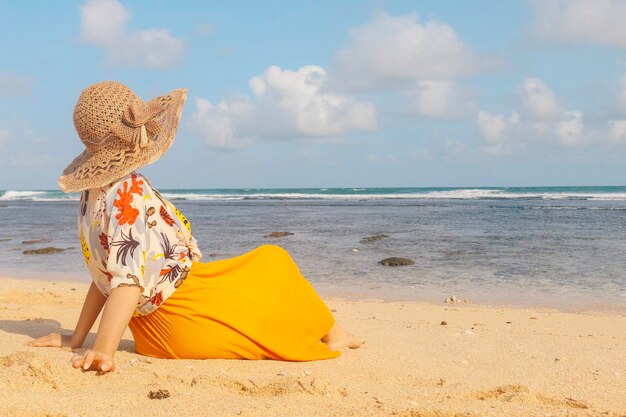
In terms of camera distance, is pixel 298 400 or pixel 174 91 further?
pixel 174 91

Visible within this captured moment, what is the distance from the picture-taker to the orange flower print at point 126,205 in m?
3.05

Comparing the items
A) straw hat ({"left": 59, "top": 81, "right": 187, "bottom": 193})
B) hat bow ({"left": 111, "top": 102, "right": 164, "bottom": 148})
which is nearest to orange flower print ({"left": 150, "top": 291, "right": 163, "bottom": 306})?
straw hat ({"left": 59, "top": 81, "right": 187, "bottom": 193})

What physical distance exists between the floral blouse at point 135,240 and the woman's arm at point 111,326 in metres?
0.05

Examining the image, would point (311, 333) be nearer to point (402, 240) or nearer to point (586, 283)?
point (586, 283)

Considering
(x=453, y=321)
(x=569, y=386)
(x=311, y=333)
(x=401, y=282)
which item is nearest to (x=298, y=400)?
(x=311, y=333)

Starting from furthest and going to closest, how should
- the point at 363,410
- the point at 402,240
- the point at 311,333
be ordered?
the point at 402,240, the point at 311,333, the point at 363,410

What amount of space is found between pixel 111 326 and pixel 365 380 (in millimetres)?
1376

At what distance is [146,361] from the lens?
11.3ft

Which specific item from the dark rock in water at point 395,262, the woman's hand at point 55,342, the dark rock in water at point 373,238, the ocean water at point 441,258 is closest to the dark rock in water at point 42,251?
the ocean water at point 441,258

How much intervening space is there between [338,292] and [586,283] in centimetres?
327

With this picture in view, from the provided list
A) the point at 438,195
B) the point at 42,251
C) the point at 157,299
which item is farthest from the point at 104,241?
the point at 438,195

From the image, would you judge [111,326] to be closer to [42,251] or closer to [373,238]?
[42,251]

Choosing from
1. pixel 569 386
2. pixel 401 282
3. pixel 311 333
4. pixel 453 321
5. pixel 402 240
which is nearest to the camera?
pixel 569 386

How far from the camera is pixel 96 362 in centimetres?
315
